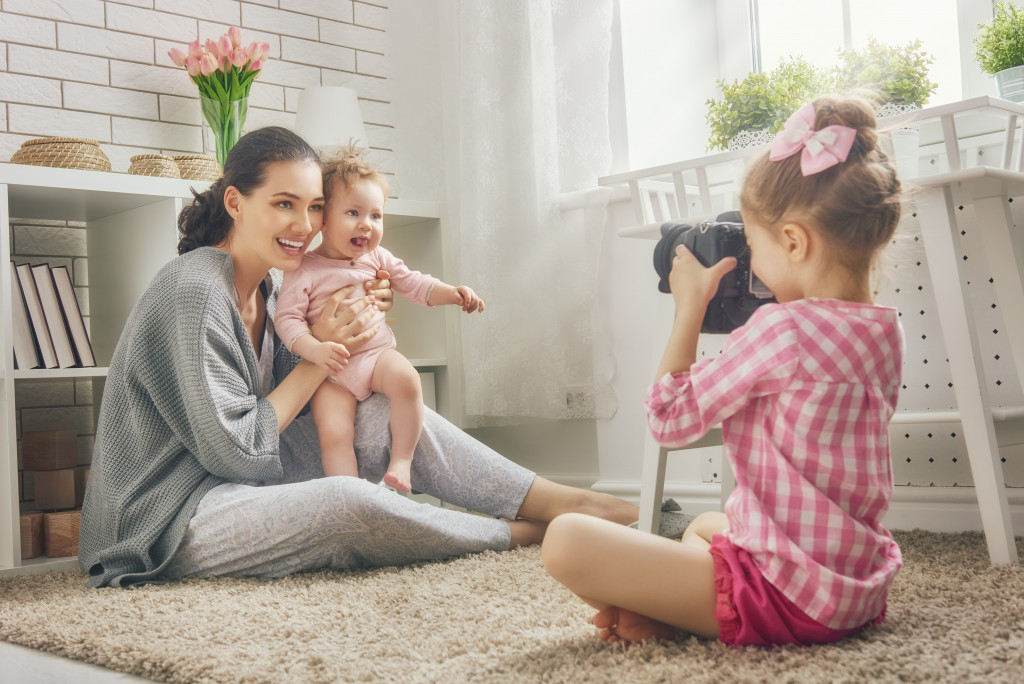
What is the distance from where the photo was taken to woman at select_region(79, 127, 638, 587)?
138cm

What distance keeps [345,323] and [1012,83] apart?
119 cm

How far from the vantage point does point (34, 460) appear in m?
1.79

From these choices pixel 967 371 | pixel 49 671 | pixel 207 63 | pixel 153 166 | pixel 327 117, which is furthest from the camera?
pixel 327 117

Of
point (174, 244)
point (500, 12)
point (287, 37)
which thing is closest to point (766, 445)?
point (174, 244)

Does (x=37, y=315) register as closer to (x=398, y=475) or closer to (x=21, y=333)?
(x=21, y=333)

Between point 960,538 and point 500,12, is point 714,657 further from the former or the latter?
point 500,12

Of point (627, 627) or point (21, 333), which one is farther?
point (21, 333)

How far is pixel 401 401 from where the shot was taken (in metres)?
1.56

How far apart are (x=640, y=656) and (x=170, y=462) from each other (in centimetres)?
88

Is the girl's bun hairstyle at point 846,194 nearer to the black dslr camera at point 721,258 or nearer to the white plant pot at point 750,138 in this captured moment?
the black dslr camera at point 721,258

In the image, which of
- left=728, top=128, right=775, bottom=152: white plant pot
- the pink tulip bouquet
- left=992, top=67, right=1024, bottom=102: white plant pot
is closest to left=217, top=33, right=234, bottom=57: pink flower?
the pink tulip bouquet

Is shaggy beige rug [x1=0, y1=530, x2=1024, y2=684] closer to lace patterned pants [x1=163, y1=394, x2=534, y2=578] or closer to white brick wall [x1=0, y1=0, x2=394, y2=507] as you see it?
lace patterned pants [x1=163, y1=394, x2=534, y2=578]

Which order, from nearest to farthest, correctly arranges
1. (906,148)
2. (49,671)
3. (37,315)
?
(49,671) < (906,148) < (37,315)

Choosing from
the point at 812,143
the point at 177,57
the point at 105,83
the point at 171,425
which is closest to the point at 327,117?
the point at 177,57
